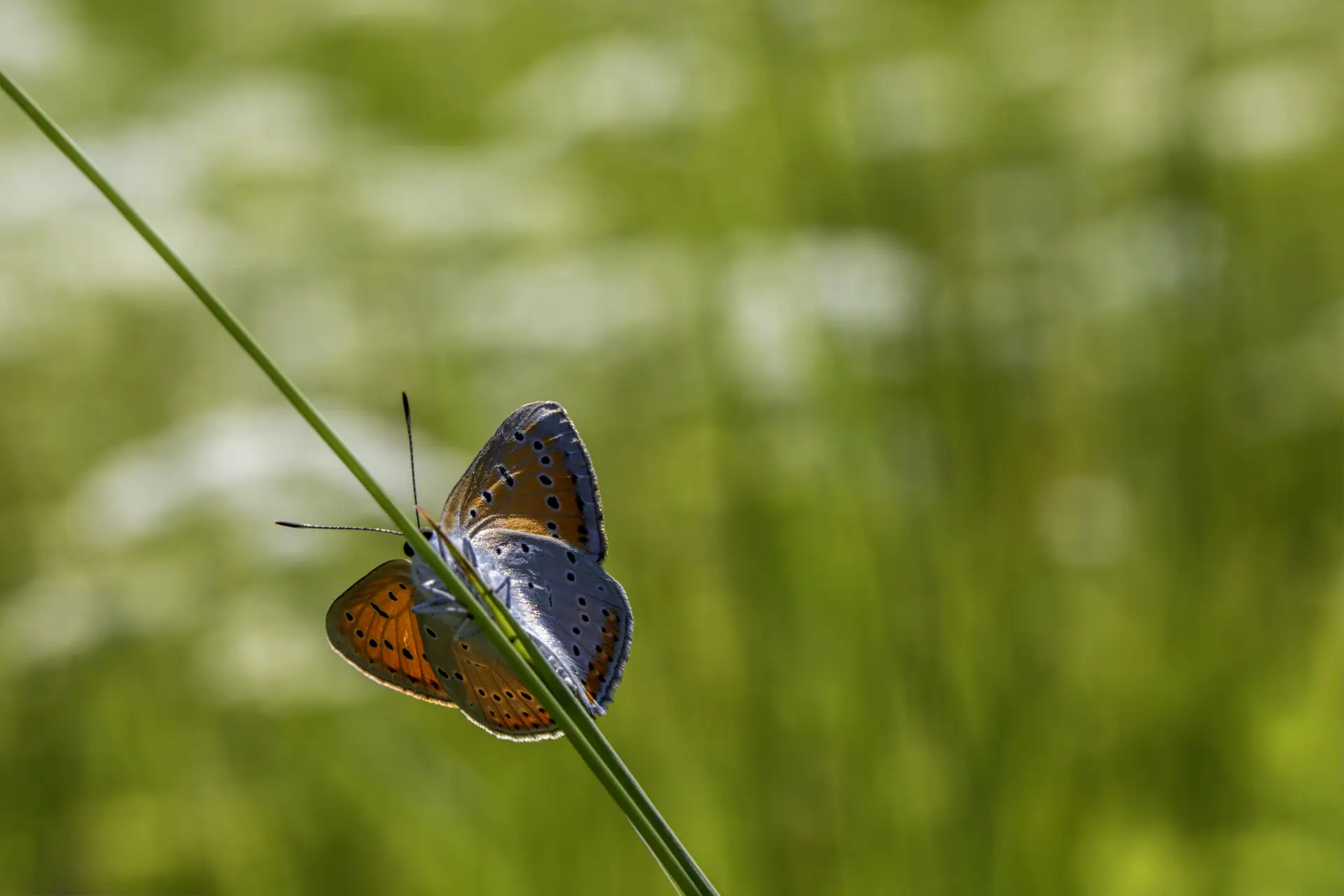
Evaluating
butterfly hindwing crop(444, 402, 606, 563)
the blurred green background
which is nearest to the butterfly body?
butterfly hindwing crop(444, 402, 606, 563)

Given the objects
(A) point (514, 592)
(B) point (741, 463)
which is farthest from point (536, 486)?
(B) point (741, 463)

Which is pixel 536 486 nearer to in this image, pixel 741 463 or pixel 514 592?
pixel 514 592

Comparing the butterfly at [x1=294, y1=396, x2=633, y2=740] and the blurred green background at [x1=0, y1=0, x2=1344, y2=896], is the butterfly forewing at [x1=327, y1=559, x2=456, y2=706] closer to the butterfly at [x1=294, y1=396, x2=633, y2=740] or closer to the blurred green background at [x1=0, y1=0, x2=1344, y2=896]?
the butterfly at [x1=294, y1=396, x2=633, y2=740]

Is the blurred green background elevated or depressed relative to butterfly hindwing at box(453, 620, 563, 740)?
depressed

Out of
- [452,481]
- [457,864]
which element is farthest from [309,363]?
[457,864]

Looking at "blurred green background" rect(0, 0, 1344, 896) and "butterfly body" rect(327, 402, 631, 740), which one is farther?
"blurred green background" rect(0, 0, 1344, 896)

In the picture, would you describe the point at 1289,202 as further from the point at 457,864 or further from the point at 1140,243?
the point at 457,864

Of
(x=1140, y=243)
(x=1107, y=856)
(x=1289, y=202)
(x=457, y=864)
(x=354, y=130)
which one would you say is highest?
(x=354, y=130)

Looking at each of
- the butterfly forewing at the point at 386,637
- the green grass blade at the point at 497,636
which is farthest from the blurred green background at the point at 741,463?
the green grass blade at the point at 497,636
